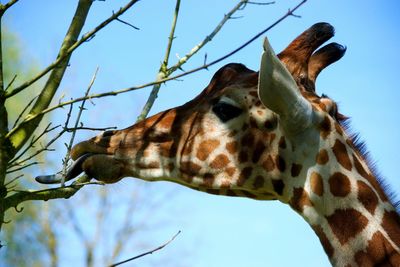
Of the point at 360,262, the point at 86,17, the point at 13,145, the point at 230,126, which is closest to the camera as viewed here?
the point at 13,145

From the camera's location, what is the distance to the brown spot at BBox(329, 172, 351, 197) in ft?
11.2

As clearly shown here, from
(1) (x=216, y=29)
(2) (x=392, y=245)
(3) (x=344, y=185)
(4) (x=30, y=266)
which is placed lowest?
(4) (x=30, y=266)

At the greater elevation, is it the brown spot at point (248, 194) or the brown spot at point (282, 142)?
the brown spot at point (282, 142)

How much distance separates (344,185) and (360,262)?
387 millimetres

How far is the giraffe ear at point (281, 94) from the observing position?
318 cm

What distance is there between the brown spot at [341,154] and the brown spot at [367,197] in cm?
11

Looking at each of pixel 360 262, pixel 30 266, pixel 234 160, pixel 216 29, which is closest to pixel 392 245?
pixel 360 262

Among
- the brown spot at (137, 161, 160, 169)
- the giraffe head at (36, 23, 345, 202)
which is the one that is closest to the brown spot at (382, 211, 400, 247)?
the giraffe head at (36, 23, 345, 202)

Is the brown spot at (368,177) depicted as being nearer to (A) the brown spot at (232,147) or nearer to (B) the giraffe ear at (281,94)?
(B) the giraffe ear at (281,94)

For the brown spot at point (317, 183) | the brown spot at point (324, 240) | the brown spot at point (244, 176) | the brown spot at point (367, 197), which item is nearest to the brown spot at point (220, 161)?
the brown spot at point (244, 176)

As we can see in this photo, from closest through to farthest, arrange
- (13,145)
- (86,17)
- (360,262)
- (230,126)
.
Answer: (13,145) → (360,262) → (86,17) → (230,126)

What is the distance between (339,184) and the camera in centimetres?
343

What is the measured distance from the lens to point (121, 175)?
3.79 meters

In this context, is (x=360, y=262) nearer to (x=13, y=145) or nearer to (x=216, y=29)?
(x=216, y=29)
